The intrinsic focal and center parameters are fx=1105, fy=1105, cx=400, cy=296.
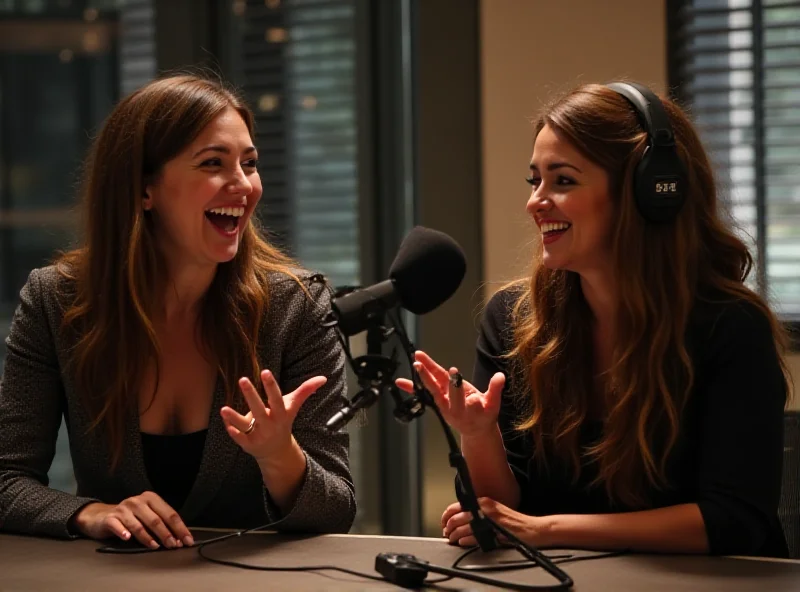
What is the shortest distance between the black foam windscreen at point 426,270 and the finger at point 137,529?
0.60 metres

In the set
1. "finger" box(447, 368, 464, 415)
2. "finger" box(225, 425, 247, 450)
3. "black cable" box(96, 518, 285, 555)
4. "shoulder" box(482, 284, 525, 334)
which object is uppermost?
"shoulder" box(482, 284, 525, 334)

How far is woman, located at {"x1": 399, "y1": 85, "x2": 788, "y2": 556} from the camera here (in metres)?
1.79

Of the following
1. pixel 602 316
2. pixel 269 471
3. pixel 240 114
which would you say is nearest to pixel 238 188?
pixel 240 114

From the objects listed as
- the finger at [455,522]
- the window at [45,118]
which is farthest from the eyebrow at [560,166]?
the window at [45,118]

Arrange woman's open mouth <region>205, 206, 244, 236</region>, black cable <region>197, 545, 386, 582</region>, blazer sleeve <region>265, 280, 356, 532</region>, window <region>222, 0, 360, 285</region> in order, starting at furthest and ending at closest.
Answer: window <region>222, 0, 360, 285</region>, woman's open mouth <region>205, 206, 244, 236</region>, blazer sleeve <region>265, 280, 356, 532</region>, black cable <region>197, 545, 386, 582</region>

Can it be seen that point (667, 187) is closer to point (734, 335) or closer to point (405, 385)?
point (734, 335)

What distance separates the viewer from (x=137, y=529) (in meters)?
1.77

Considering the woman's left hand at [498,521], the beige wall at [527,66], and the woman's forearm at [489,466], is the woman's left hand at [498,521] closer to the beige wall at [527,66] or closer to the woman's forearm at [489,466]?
the woman's forearm at [489,466]

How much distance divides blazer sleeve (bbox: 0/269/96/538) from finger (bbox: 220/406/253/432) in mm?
356

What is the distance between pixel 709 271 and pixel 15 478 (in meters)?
1.30

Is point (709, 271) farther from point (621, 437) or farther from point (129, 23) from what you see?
point (129, 23)

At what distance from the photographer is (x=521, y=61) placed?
3.24 meters

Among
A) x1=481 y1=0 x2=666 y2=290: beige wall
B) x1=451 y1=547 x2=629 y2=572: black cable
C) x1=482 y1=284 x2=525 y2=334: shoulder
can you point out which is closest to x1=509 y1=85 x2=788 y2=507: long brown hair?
x1=482 y1=284 x2=525 y2=334: shoulder

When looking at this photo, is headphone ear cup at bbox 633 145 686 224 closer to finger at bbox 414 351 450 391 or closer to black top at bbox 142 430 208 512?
finger at bbox 414 351 450 391
